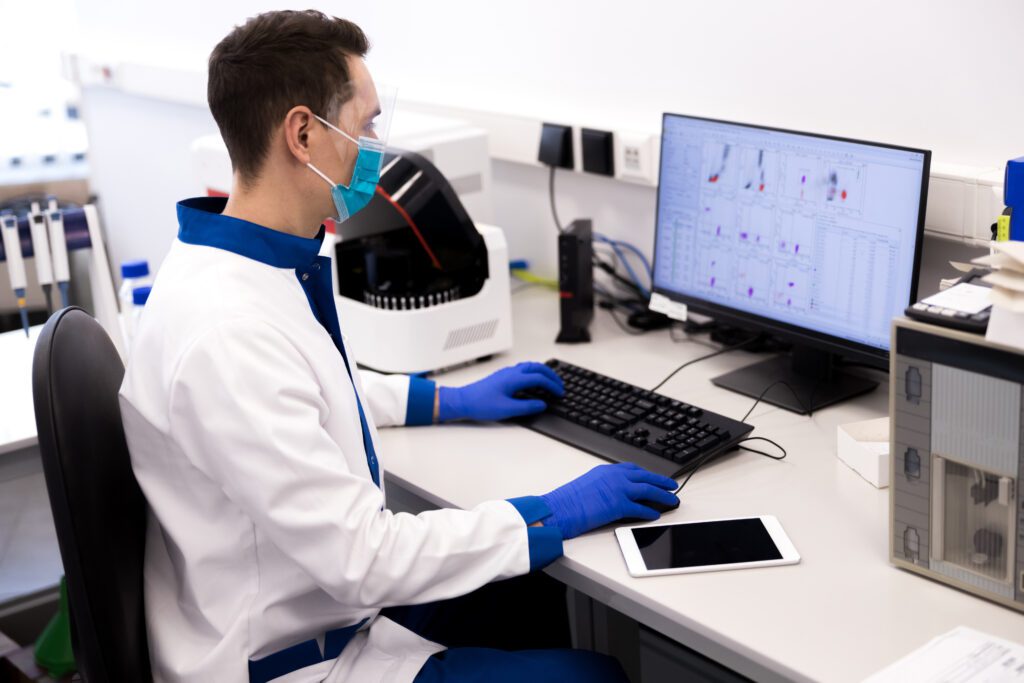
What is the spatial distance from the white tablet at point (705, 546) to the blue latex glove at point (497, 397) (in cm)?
36

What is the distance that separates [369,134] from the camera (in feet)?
4.26

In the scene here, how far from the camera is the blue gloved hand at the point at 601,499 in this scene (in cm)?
122

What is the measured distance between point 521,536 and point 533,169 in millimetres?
1237

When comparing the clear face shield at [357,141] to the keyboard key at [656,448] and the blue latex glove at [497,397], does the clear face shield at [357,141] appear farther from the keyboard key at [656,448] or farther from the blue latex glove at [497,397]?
the keyboard key at [656,448]

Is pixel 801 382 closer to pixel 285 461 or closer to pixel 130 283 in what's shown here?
pixel 285 461

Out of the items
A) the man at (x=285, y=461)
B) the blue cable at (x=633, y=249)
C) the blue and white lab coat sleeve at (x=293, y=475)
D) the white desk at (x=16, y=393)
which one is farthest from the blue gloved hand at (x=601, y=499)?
the blue cable at (x=633, y=249)

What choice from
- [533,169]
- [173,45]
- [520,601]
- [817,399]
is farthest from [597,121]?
[173,45]

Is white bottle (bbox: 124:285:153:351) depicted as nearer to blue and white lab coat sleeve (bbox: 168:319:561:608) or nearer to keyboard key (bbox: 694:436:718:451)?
blue and white lab coat sleeve (bbox: 168:319:561:608)

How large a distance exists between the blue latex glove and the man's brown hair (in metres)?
0.51

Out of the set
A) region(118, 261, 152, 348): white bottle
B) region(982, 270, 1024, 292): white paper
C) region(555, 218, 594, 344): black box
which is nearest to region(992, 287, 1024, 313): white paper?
region(982, 270, 1024, 292): white paper

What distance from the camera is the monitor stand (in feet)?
5.17

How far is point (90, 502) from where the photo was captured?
1.12 m

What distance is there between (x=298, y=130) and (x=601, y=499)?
57 centimetres

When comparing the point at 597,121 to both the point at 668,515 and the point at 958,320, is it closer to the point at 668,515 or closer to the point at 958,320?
the point at 668,515
